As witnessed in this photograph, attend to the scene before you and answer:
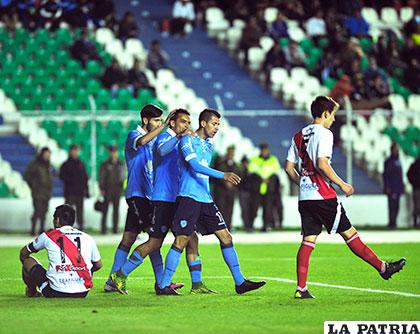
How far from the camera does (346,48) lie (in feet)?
118

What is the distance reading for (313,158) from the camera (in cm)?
1338

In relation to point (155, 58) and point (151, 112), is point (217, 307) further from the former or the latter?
point (155, 58)

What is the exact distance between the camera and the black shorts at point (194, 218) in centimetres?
1385

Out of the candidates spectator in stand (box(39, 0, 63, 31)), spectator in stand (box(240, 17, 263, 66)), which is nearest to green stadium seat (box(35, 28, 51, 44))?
spectator in stand (box(39, 0, 63, 31))

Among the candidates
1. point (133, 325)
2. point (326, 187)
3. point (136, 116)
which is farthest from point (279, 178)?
point (133, 325)

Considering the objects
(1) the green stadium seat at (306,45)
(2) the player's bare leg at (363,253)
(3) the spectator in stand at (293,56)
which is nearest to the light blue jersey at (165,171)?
(2) the player's bare leg at (363,253)

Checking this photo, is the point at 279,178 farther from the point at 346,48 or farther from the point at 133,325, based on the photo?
the point at 133,325

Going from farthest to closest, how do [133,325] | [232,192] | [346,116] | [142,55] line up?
[142,55] → [346,116] → [232,192] → [133,325]

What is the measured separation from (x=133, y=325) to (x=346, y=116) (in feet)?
66.0

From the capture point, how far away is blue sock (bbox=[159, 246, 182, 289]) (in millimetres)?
13953

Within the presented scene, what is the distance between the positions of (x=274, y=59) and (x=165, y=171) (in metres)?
21.4

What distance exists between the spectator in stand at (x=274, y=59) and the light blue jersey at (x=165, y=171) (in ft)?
69.3

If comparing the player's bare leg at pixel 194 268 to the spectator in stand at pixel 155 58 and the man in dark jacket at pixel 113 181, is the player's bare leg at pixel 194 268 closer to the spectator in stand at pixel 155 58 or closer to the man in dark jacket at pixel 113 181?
the man in dark jacket at pixel 113 181

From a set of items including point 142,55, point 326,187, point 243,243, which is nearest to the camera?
point 326,187
